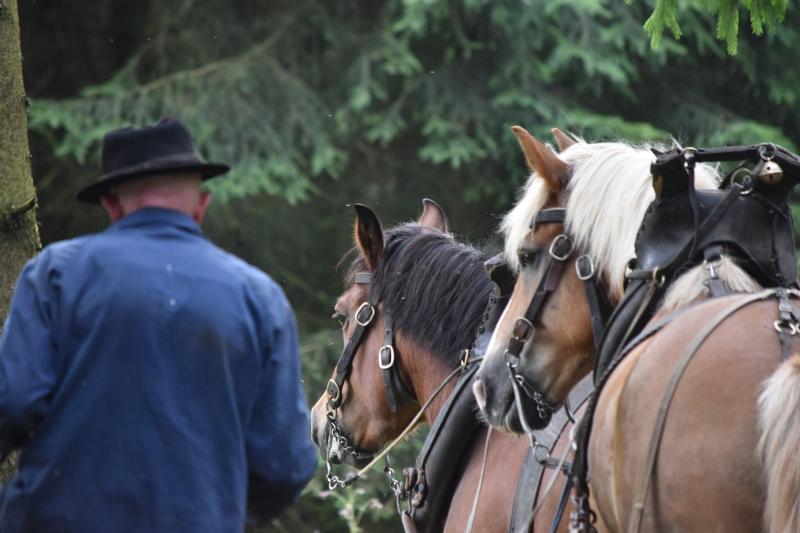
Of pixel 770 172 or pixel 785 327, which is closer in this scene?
pixel 785 327

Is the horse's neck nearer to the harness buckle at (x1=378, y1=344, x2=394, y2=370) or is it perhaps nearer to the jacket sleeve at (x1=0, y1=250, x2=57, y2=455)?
the harness buckle at (x1=378, y1=344, x2=394, y2=370)

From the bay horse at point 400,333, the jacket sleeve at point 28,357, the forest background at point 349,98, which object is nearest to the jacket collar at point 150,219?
the jacket sleeve at point 28,357

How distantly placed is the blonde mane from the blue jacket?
118 cm

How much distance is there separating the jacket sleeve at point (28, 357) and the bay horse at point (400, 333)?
1913 millimetres

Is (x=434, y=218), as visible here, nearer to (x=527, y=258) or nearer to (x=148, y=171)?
(x=527, y=258)

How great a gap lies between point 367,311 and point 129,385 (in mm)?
2166

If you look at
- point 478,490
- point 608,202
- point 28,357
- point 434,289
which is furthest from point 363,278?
point 28,357

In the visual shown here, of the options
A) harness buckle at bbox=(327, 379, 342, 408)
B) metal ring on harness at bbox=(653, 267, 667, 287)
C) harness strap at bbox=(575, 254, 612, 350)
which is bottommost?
harness buckle at bbox=(327, 379, 342, 408)

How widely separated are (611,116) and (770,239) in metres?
8.76

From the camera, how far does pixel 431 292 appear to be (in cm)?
459

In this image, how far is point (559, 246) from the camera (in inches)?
140

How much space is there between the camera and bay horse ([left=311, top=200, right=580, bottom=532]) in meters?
4.54

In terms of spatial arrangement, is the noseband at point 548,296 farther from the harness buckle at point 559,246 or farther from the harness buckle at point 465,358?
the harness buckle at point 465,358

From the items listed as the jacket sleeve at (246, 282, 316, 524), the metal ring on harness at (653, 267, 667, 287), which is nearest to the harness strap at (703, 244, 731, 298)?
the metal ring on harness at (653, 267, 667, 287)
